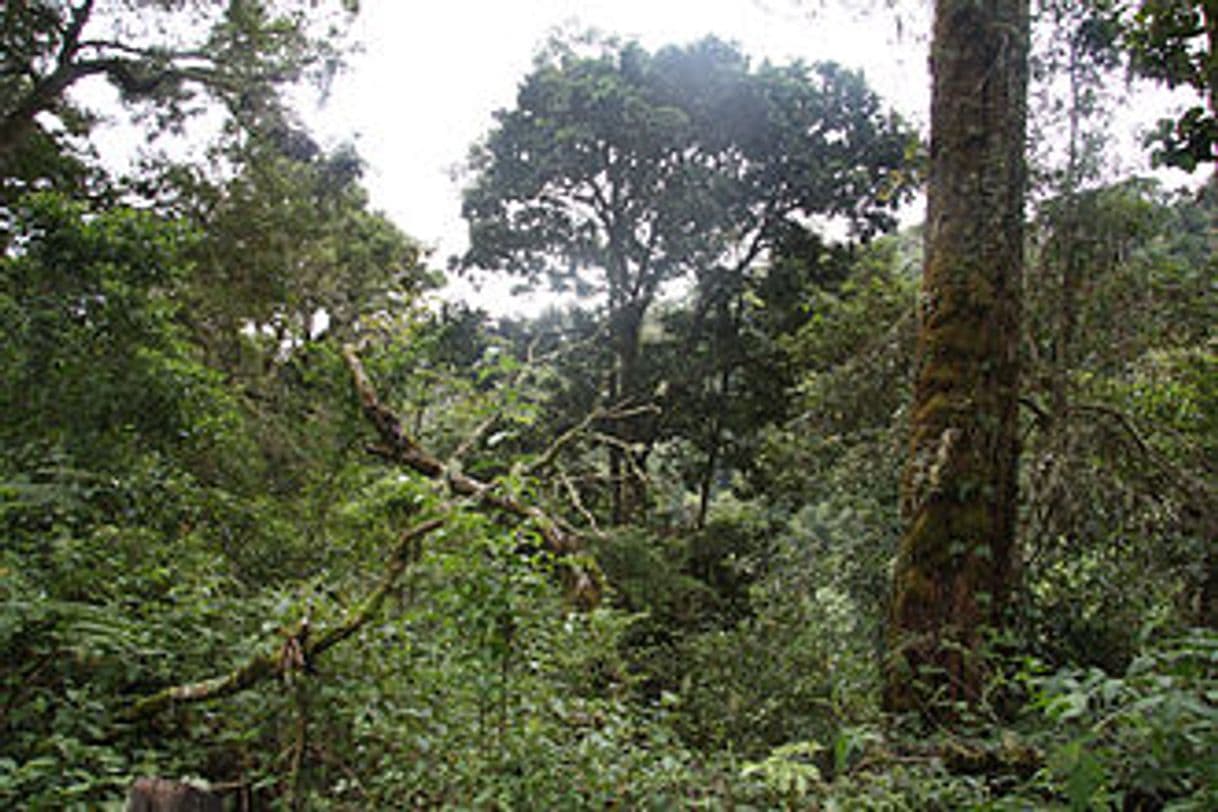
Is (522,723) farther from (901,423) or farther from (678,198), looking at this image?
(678,198)

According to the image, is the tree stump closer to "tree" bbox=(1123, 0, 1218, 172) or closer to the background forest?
the background forest

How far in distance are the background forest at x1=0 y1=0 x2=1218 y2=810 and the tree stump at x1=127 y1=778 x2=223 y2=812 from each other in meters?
0.70

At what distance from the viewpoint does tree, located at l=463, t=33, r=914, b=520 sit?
12406 millimetres

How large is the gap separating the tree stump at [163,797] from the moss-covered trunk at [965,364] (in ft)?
8.57

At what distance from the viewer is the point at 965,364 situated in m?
3.68

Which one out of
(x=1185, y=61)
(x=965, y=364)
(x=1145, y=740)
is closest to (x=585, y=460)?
(x=965, y=364)

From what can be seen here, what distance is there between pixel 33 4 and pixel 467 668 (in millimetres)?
10100

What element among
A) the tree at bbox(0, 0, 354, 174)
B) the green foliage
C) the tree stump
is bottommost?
the tree stump

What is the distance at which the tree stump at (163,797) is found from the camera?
2.03 m

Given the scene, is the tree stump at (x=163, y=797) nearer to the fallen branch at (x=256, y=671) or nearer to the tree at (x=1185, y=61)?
the fallen branch at (x=256, y=671)

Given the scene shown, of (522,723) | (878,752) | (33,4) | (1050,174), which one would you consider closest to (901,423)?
(1050,174)

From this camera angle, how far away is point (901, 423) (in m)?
4.75

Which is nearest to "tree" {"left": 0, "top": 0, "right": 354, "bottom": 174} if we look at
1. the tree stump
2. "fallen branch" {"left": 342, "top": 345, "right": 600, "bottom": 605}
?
"fallen branch" {"left": 342, "top": 345, "right": 600, "bottom": 605}

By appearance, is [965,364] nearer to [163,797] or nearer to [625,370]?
[163,797]
